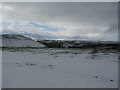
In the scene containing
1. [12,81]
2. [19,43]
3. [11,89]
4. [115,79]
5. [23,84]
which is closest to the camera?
[11,89]

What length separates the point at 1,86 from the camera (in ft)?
22.8

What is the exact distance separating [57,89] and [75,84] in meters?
1.24

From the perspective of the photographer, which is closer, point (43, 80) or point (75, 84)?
point (75, 84)

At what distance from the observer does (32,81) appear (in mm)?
7723

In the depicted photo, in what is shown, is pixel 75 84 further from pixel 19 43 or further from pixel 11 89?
pixel 19 43

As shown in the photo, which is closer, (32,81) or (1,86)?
(1,86)

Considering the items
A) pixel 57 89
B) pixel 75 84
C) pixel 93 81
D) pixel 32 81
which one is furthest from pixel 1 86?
pixel 93 81

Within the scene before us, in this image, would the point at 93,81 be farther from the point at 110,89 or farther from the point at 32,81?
the point at 32,81

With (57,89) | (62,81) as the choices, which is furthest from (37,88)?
(62,81)

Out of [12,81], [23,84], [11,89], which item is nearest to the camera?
[11,89]

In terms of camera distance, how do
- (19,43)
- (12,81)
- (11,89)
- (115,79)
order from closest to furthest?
(11,89) → (12,81) → (115,79) → (19,43)

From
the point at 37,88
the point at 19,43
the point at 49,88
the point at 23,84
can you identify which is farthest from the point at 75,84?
the point at 19,43

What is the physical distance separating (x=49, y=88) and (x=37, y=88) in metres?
0.62

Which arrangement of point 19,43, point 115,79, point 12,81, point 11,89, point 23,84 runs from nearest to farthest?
point 11,89 < point 23,84 < point 12,81 < point 115,79 < point 19,43
